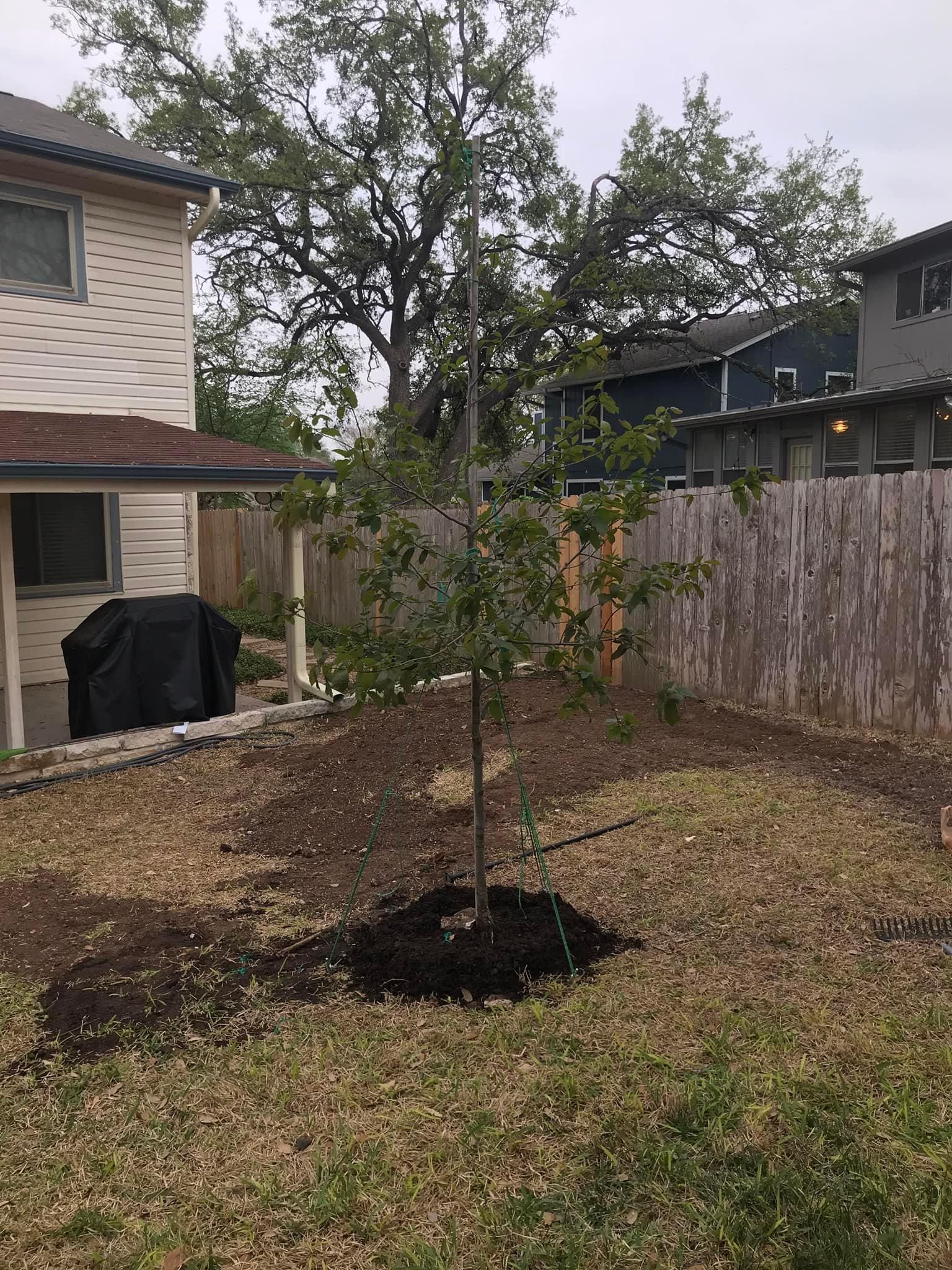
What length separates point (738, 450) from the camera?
20359 mm

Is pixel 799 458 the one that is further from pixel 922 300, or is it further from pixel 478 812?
pixel 478 812

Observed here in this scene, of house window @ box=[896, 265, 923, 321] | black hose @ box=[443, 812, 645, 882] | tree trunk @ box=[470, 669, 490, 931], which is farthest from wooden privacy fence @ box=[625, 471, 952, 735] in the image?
house window @ box=[896, 265, 923, 321]

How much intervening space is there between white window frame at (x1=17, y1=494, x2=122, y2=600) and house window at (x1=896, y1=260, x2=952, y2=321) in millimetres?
14244

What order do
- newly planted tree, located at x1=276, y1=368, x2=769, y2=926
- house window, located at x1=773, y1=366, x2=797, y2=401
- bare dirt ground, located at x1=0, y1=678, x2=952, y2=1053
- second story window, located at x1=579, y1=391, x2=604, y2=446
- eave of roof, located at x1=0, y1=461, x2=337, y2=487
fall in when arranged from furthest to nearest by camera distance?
house window, located at x1=773, y1=366, x2=797, y2=401 < eave of roof, located at x1=0, y1=461, x2=337, y2=487 < bare dirt ground, located at x1=0, y1=678, x2=952, y2=1053 < second story window, located at x1=579, y1=391, x2=604, y2=446 < newly planted tree, located at x1=276, y1=368, x2=769, y2=926

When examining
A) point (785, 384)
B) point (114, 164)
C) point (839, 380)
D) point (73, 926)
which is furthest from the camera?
point (839, 380)

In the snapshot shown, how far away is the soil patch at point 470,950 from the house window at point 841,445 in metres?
14.8

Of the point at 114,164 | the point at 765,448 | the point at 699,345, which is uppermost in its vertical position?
the point at 699,345

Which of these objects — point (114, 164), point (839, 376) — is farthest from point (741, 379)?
point (114, 164)

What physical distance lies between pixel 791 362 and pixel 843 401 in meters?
9.59

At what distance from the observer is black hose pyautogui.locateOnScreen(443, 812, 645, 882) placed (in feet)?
15.5

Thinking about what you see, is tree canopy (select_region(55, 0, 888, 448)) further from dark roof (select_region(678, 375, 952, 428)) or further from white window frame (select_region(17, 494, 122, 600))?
white window frame (select_region(17, 494, 122, 600))

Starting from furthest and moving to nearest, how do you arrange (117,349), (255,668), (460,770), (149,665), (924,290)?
1. (924,290)
2. (255,668)
3. (117,349)
4. (149,665)
5. (460,770)

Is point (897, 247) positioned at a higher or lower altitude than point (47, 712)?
higher

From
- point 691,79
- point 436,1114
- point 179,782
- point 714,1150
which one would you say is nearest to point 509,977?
point 436,1114
